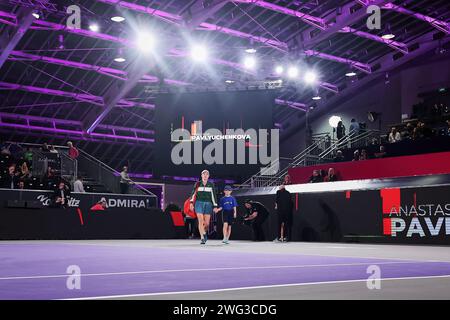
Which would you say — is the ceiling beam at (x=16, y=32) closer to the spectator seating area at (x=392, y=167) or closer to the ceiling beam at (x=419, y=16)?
the spectator seating area at (x=392, y=167)

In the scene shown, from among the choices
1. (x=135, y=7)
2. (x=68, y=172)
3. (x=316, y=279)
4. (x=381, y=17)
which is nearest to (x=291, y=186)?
(x=68, y=172)

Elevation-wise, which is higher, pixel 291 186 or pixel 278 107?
pixel 278 107

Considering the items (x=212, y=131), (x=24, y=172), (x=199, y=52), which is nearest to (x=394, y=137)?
(x=212, y=131)

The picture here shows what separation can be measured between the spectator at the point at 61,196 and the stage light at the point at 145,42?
502 inches

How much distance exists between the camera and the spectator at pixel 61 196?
23.5m

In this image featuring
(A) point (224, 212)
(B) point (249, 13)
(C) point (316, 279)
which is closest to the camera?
(C) point (316, 279)

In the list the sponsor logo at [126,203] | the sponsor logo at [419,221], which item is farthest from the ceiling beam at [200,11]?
the sponsor logo at [419,221]

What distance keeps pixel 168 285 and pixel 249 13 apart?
30.5 meters

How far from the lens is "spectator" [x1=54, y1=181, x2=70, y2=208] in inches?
927

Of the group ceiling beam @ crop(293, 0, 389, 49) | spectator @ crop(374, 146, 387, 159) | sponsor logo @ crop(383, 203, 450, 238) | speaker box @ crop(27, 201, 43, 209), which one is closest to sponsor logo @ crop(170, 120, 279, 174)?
spectator @ crop(374, 146, 387, 159)

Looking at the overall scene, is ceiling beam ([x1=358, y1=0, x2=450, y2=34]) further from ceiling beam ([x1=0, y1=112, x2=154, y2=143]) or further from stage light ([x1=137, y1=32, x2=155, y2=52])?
ceiling beam ([x1=0, y1=112, x2=154, y2=143])

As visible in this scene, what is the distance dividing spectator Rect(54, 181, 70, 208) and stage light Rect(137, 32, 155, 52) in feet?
41.9

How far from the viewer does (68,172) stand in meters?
28.5

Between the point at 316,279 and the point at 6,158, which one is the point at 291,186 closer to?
the point at 6,158
